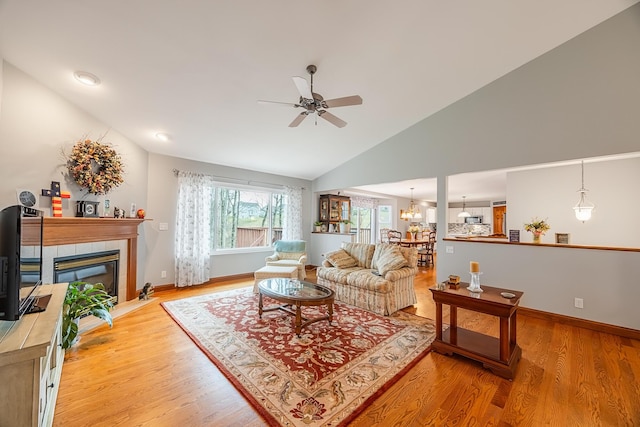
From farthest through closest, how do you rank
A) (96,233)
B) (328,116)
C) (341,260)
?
1. (341,260)
2. (96,233)
3. (328,116)

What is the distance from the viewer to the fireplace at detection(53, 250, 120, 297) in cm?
314

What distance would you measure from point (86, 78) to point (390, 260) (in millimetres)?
4247

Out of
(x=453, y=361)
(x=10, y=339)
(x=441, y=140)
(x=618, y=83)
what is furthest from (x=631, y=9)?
(x=10, y=339)

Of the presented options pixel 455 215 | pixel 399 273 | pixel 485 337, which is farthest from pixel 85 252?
pixel 455 215

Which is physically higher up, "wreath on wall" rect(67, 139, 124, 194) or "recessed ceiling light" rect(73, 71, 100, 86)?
"recessed ceiling light" rect(73, 71, 100, 86)

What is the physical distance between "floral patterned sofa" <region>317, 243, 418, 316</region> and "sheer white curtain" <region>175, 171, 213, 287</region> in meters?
2.36

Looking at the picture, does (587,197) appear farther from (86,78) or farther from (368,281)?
(86,78)

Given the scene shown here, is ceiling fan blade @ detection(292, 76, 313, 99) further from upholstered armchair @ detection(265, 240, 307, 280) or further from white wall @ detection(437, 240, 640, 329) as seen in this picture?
white wall @ detection(437, 240, 640, 329)

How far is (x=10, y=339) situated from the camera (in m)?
1.24

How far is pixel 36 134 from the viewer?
116 inches

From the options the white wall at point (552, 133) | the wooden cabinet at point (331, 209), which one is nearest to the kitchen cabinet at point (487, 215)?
the white wall at point (552, 133)

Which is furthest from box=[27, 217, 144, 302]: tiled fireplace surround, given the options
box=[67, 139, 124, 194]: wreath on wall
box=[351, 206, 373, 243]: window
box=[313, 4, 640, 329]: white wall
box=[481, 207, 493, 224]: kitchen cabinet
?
box=[481, 207, 493, 224]: kitchen cabinet

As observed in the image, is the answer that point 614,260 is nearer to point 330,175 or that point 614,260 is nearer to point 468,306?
point 468,306

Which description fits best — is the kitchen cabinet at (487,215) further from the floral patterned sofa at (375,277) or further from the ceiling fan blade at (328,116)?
the ceiling fan blade at (328,116)
